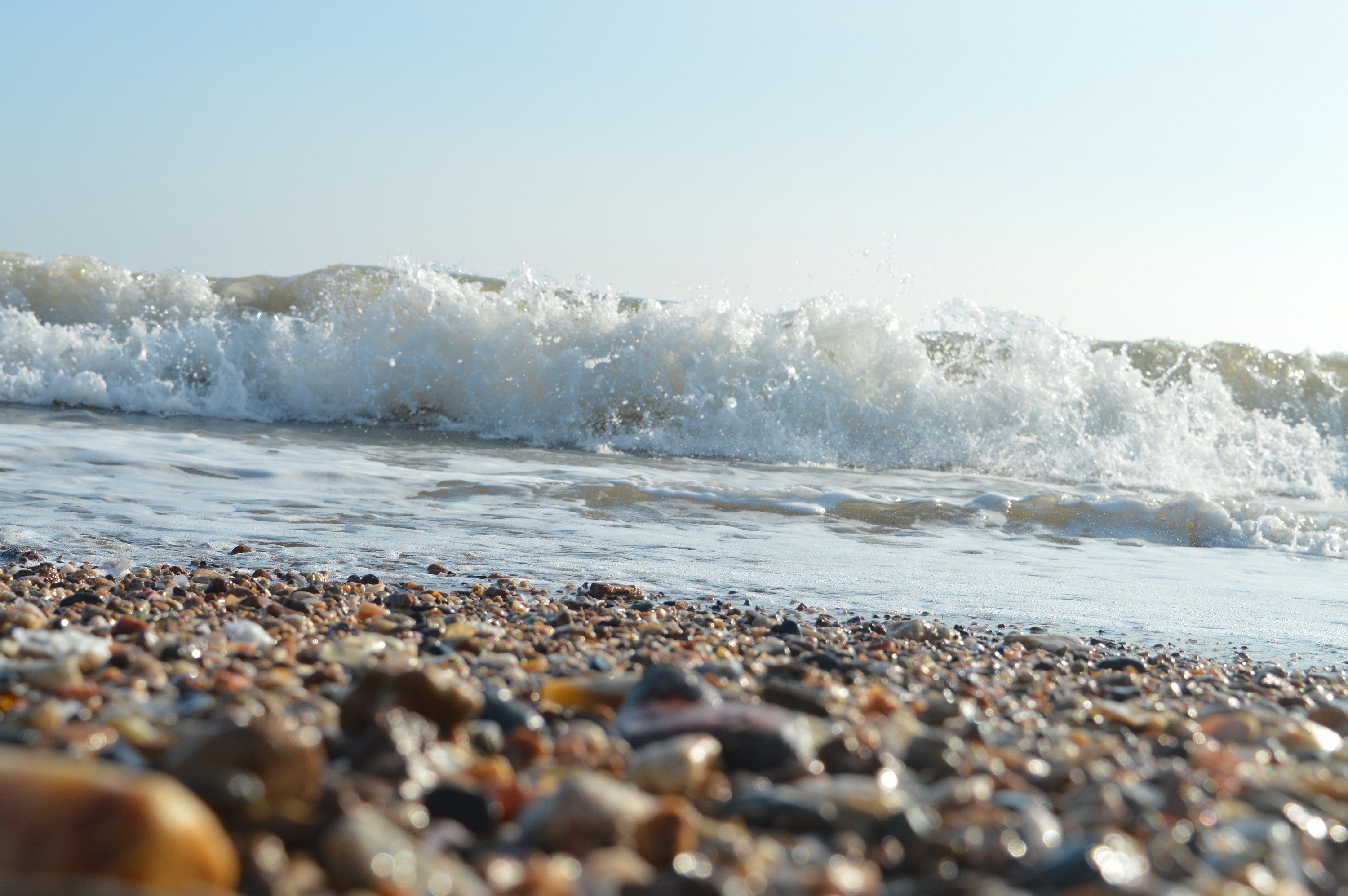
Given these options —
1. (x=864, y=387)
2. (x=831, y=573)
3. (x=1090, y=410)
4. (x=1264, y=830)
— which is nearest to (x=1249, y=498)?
(x=1090, y=410)

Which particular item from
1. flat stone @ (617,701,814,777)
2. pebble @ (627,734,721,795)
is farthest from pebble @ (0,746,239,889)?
flat stone @ (617,701,814,777)

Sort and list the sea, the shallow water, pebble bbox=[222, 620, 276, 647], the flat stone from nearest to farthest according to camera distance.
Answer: the flat stone
pebble bbox=[222, 620, 276, 647]
the shallow water
the sea

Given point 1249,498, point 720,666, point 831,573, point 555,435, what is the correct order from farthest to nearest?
point 555,435, point 1249,498, point 831,573, point 720,666

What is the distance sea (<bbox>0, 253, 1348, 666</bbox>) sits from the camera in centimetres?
419

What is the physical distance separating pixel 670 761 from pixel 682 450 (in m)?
8.29

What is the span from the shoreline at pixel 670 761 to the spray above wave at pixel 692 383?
23.6ft

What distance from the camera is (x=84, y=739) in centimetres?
137

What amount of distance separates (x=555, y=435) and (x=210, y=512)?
17.6 feet

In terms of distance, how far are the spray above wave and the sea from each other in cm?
4

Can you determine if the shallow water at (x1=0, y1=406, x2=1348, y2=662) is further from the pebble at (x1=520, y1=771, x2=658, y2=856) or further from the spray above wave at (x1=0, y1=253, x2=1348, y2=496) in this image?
the pebble at (x1=520, y1=771, x2=658, y2=856)

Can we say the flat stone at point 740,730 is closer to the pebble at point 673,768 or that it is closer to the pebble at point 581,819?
the pebble at point 673,768

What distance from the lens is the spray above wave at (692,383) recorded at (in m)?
10.1

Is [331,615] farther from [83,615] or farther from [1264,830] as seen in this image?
[1264,830]

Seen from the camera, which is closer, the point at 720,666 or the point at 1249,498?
the point at 720,666
